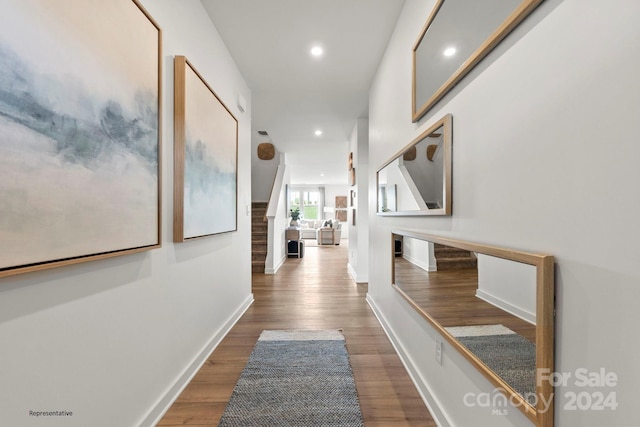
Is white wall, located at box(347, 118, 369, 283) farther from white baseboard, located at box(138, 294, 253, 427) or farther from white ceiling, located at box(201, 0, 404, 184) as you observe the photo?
white baseboard, located at box(138, 294, 253, 427)

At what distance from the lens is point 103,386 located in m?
1.04

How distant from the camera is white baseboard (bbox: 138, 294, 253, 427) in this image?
133 cm

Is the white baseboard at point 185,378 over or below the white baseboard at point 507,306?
below

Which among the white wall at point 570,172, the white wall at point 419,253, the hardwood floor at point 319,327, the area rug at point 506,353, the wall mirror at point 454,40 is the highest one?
the wall mirror at point 454,40

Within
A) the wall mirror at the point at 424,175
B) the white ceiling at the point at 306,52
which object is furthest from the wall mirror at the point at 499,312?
the white ceiling at the point at 306,52

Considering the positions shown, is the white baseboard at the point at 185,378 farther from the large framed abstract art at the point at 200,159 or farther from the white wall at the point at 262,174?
the white wall at the point at 262,174

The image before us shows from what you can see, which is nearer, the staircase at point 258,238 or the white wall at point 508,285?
the white wall at point 508,285

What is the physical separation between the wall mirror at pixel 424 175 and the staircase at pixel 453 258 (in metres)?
0.19

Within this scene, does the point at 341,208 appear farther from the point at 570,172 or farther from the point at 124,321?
the point at 570,172

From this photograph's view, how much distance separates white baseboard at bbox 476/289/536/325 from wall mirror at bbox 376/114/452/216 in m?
0.39

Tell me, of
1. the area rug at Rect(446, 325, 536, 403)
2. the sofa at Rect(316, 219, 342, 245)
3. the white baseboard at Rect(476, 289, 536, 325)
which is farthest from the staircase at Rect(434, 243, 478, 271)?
the sofa at Rect(316, 219, 342, 245)

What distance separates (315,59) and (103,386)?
9.17ft

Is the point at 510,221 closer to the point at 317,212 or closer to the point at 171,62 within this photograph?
the point at 171,62

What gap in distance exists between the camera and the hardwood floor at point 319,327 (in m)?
1.45
